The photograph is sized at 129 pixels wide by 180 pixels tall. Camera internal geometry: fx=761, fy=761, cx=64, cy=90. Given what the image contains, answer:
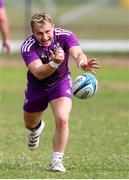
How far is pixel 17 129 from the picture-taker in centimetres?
1216

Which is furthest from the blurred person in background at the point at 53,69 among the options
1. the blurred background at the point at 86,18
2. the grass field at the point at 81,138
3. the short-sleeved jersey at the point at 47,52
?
the blurred background at the point at 86,18

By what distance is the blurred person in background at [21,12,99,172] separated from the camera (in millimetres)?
7957

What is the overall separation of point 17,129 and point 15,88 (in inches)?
291

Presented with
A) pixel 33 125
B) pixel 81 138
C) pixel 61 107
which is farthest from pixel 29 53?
pixel 81 138

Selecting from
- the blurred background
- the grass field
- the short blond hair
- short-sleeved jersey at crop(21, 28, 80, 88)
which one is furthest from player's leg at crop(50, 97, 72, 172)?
the blurred background

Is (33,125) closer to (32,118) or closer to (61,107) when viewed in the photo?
(32,118)

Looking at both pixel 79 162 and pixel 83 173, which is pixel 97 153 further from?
A: pixel 83 173

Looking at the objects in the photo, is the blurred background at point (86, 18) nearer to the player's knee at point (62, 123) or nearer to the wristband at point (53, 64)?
the player's knee at point (62, 123)

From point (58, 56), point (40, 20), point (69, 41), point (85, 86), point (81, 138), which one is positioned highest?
point (40, 20)

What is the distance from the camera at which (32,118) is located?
8883 millimetres

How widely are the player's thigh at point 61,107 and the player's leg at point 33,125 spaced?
2.02 ft

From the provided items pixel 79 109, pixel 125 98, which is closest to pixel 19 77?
pixel 125 98

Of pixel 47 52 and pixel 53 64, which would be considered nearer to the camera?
pixel 53 64

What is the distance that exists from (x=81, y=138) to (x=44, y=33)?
3616mm
